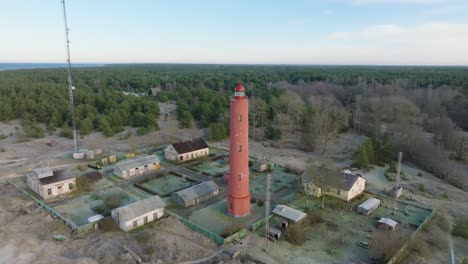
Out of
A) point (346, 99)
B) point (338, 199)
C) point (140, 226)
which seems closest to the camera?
point (140, 226)

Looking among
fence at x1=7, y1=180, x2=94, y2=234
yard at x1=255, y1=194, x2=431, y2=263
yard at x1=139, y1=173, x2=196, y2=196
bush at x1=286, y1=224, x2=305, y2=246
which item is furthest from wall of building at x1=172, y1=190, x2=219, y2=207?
bush at x1=286, y1=224, x2=305, y2=246

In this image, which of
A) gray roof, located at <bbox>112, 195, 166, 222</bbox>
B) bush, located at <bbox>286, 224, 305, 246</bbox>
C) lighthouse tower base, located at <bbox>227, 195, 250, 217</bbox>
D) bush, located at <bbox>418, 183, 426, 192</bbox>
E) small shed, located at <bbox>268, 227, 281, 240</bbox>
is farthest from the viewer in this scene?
bush, located at <bbox>418, 183, 426, 192</bbox>

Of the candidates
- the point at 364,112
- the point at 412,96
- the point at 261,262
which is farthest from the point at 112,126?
the point at 412,96

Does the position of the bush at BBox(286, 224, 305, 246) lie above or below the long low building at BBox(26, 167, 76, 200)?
below

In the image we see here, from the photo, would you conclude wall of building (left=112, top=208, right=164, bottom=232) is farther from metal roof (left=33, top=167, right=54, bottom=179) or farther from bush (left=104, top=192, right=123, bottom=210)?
metal roof (left=33, top=167, right=54, bottom=179)

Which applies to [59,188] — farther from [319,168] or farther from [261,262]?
[319,168]

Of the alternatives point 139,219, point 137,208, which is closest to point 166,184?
point 137,208
